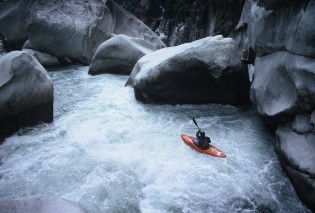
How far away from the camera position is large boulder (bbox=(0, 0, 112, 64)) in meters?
11.5

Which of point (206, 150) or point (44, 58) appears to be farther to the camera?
point (44, 58)

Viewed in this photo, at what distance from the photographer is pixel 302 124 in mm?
4352

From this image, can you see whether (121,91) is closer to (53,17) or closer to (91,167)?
(91,167)

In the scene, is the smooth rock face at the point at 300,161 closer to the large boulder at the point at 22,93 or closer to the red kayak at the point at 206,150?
the red kayak at the point at 206,150

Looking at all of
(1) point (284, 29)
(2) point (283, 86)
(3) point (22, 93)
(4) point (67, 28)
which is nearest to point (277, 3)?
(1) point (284, 29)

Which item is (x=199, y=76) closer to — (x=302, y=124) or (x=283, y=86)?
(x=283, y=86)

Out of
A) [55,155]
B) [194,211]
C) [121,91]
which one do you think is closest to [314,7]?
[194,211]

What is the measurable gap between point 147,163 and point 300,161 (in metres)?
2.42

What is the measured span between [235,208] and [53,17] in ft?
35.9

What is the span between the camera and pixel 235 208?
12.2ft

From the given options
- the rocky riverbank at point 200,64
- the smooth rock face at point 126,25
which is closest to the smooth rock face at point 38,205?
the rocky riverbank at point 200,64

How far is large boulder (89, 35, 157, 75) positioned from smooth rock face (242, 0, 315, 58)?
15.9 feet

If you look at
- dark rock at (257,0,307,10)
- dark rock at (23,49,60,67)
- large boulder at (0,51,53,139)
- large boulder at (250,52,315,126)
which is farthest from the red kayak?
dark rock at (23,49,60,67)

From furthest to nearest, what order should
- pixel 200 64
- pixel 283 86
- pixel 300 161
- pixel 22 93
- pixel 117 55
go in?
pixel 117 55 → pixel 200 64 → pixel 22 93 → pixel 283 86 → pixel 300 161
